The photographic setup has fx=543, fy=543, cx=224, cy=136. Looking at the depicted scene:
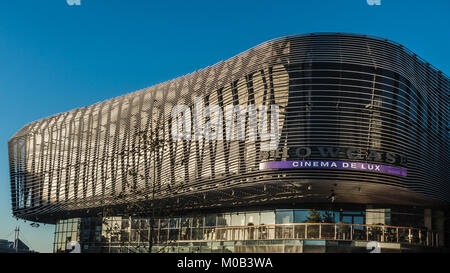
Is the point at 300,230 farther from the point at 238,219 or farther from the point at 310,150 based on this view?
the point at 238,219

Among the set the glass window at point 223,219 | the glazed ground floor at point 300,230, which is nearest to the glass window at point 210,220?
the glazed ground floor at point 300,230

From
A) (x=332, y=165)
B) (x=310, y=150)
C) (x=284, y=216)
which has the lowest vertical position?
(x=284, y=216)

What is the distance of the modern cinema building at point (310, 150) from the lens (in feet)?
136

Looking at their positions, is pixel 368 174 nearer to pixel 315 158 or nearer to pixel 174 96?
pixel 315 158

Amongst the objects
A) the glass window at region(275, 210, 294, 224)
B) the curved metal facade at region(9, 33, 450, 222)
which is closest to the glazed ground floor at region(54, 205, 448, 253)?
the glass window at region(275, 210, 294, 224)

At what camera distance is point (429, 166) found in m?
47.0

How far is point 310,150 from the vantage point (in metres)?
41.4

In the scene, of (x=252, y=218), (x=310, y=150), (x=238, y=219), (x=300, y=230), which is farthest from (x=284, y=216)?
(x=310, y=150)

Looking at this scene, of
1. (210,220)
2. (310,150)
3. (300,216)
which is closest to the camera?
(310,150)
